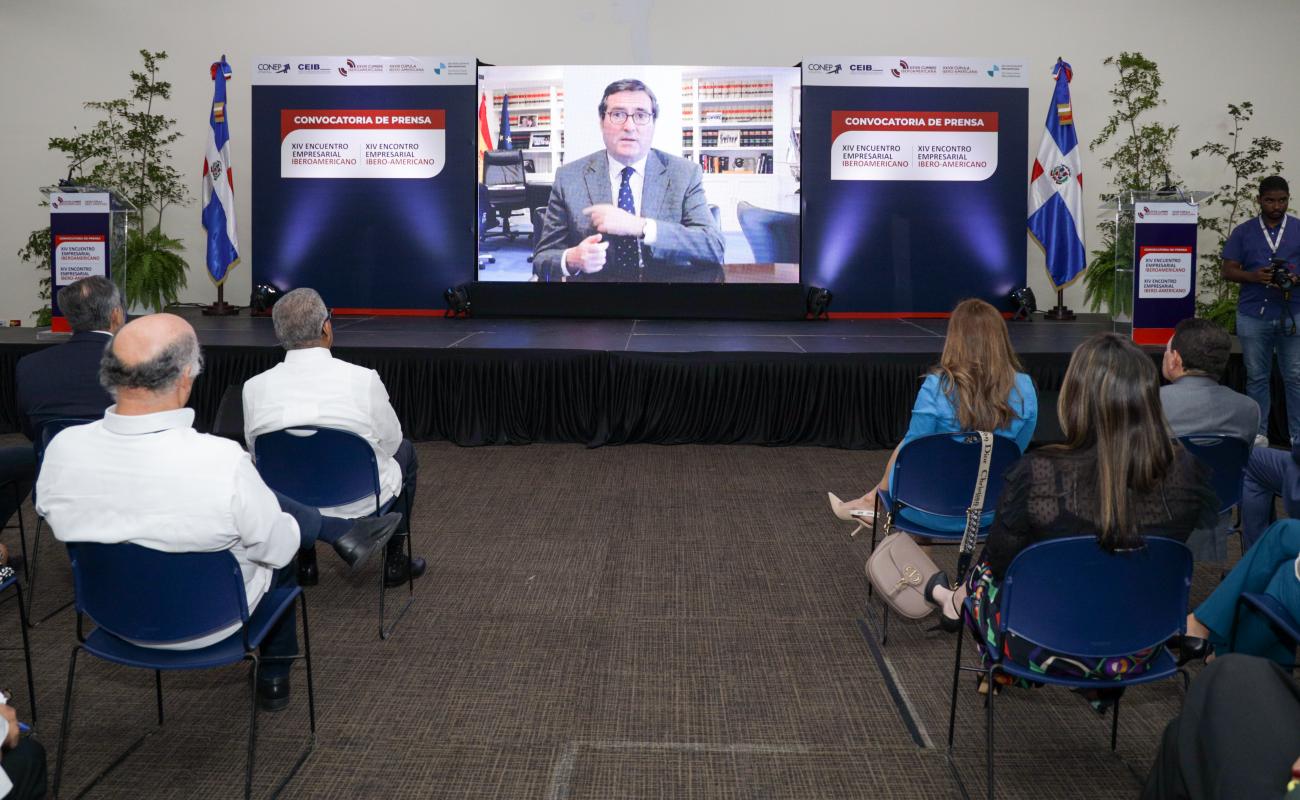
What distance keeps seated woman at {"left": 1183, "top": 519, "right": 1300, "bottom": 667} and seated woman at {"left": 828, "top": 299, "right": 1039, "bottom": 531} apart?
85 centimetres

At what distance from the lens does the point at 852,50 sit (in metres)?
10.0

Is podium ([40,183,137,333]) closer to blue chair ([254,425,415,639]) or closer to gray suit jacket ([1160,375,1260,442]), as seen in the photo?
blue chair ([254,425,415,639])

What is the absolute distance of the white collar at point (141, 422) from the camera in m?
2.14

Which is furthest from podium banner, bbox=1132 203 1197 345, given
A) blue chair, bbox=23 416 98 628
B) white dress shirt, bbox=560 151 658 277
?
blue chair, bbox=23 416 98 628

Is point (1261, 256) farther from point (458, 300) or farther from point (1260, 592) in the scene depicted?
point (458, 300)

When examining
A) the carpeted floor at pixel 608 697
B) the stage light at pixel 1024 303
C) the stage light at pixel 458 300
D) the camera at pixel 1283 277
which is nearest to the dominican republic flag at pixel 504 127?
the stage light at pixel 458 300

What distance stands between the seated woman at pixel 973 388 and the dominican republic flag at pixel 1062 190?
21.6 feet

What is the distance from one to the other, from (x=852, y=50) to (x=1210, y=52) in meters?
3.45

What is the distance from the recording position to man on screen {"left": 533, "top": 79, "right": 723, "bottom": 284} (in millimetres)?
9180

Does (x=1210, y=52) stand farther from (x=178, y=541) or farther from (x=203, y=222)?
(x=178, y=541)

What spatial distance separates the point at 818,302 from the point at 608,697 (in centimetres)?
659

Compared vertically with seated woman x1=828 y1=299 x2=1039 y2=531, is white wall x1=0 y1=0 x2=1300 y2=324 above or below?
above

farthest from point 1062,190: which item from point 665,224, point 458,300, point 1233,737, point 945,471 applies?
point 1233,737

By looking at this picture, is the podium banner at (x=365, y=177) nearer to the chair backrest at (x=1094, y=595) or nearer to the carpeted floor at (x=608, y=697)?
the carpeted floor at (x=608, y=697)
